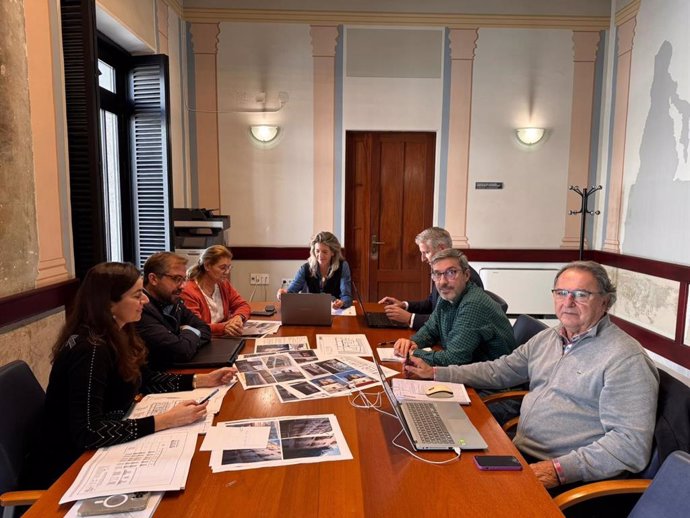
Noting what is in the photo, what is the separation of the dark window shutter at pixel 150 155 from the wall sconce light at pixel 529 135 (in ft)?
11.1

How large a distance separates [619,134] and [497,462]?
14.8 ft

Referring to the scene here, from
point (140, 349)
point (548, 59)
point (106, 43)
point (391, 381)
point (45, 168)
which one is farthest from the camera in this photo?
point (548, 59)

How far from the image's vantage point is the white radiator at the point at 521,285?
511cm

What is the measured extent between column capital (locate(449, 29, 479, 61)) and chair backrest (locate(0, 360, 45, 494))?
461 cm

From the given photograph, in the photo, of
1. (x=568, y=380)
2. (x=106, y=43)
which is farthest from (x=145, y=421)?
(x=106, y=43)

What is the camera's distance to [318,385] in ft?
5.88

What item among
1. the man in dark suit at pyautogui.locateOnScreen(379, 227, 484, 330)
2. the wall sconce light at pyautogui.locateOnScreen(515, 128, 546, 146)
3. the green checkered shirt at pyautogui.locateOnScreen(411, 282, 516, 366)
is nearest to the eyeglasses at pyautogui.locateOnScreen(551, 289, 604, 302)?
the green checkered shirt at pyautogui.locateOnScreen(411, 282, 516, 366)

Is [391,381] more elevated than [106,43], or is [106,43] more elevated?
[106,43]

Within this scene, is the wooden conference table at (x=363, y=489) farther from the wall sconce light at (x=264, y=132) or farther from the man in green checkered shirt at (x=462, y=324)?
the wall sconce light at (x=264, y=132)

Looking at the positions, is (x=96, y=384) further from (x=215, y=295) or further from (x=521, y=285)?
(x=521, y=285)

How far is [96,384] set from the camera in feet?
4.64

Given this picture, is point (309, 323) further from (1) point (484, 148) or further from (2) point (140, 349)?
(1) point (484, 148)

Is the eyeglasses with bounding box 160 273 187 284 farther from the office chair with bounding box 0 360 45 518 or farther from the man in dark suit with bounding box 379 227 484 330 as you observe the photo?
the man in dark suit with bounding box 379 227 484 330

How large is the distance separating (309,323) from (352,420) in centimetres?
121
